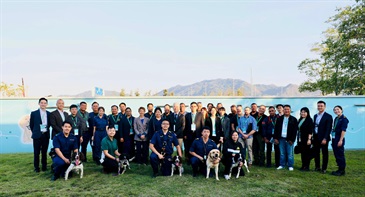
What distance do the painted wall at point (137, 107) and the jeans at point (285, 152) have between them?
3.94 m

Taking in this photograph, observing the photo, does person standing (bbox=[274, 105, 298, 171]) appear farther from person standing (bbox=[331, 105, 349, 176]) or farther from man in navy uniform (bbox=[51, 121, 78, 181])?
man in navy uniform (bbox=[51, 121, 78, 181])

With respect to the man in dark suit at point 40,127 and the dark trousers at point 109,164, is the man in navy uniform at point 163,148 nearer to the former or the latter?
the dark trousers at point 109,164

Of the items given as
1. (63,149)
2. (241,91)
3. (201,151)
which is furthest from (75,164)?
(241,91)

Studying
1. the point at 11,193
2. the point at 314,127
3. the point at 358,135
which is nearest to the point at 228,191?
the point at 314,127

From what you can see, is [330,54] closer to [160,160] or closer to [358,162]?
[358,162]

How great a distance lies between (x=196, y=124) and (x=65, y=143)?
2.98m

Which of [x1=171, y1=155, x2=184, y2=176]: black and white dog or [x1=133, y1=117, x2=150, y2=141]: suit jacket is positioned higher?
[x1=133, y1=117, x2=150, y2=141]: suit jacket

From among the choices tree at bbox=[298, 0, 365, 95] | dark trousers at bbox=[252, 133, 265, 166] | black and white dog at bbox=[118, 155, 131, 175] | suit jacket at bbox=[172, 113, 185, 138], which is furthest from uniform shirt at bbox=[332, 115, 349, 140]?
A: tree at bbox=[298, 0, 365, 95]

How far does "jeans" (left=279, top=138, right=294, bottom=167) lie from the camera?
612cm

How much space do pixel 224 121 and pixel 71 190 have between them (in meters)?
3.74

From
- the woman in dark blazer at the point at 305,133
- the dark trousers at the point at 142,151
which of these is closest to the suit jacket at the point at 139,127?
the dark trousers at the point at 142,151

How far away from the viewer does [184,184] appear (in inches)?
195

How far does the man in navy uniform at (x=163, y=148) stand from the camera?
5.53 metres

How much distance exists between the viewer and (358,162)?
22.9ft
